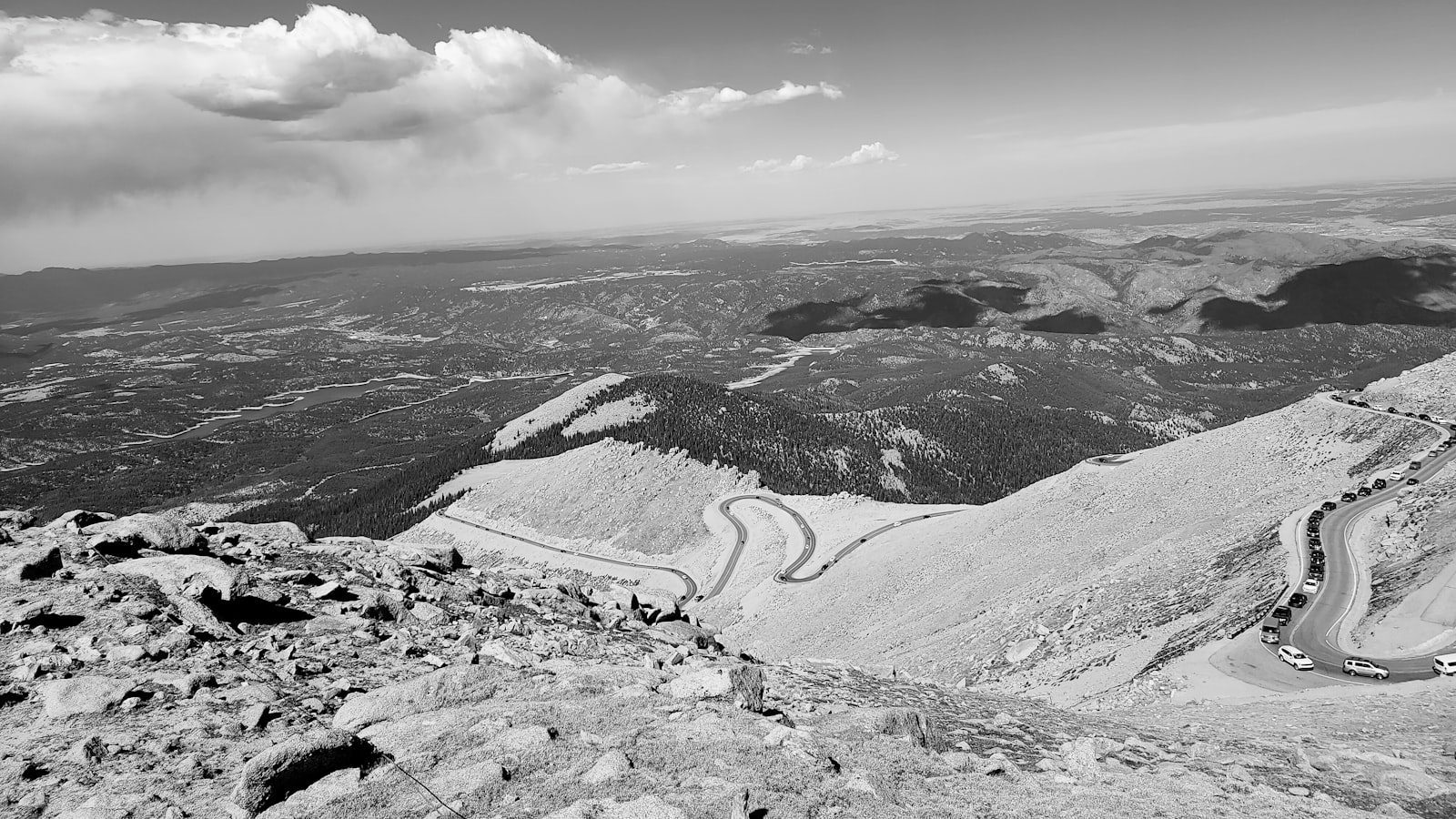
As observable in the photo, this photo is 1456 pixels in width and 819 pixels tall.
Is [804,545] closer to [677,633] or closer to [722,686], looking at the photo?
[677,633]

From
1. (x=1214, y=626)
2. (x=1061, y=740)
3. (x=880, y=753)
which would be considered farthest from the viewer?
(x=1214, y=626)

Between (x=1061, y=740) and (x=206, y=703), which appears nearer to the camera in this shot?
(x=206, y=703)

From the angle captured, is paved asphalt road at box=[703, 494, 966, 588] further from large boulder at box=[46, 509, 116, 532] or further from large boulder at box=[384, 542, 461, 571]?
large boulder at box=[46, 509, 116, 532]

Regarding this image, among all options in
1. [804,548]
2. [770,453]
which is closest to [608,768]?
[804,548]

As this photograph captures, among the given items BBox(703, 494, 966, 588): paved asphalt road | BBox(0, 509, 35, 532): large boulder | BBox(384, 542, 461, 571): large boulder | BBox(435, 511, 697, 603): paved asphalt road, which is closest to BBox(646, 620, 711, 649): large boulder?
BBox(384, 542, 461, 571): large boulder

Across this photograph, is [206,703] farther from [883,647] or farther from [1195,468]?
[1195,468]

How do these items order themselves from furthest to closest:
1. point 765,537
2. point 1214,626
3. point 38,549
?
point 765,537, point 1214,626, point 38,549

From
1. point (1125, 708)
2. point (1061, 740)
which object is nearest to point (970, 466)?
point (1125, 708)
